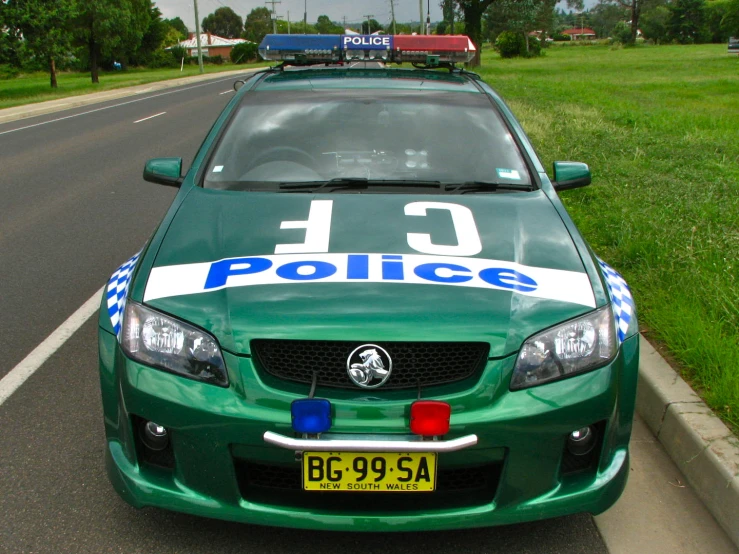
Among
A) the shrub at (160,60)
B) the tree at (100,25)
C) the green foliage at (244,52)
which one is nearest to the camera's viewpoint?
the tree at (100,25)

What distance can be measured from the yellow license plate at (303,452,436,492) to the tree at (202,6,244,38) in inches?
6590

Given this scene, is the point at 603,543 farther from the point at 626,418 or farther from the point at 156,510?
the point at 156,510

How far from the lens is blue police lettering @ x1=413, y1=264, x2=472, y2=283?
9.36 feet

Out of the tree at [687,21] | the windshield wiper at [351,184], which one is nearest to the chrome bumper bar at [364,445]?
the windshield wiper at [351,184]

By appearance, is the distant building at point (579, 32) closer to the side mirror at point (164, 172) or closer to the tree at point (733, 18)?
the tree at point (733, 18)

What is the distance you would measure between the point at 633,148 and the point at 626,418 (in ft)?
28.6

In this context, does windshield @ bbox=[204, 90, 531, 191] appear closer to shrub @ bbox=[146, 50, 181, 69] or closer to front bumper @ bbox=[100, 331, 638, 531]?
front bumper @ bbox=[100, 331, 638, 531]

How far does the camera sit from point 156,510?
119 inches

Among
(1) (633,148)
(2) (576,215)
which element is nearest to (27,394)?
(2) (576,215)

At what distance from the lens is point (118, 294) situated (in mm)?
3219

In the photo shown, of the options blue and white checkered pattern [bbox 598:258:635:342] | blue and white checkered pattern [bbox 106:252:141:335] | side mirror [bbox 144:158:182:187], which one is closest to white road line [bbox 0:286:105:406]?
blue and white checkered pattern [bbox 106:252:141:335]

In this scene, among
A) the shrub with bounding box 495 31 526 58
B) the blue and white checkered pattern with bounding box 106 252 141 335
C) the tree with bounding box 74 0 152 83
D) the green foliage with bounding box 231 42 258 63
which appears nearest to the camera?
the blue and white checkered pattern with bounding box 106 252 141 335

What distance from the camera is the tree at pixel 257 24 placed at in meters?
148

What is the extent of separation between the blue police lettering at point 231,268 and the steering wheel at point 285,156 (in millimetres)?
1044
